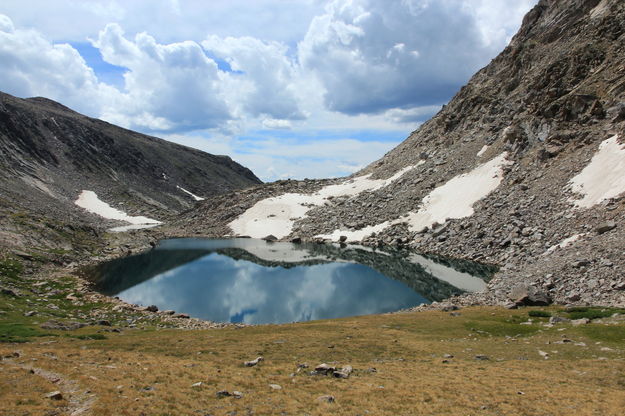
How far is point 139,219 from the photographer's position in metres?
164

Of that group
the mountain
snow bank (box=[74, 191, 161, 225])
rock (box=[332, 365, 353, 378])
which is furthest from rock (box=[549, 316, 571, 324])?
snow bank (box=[74, 191, 161, 225])

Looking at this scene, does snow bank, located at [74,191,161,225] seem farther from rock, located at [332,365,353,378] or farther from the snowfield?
rock, located at [332,365,353,378]

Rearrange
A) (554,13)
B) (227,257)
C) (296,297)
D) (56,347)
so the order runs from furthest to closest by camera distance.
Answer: (554,13) → (227,257) → (296,297) → (56,347)

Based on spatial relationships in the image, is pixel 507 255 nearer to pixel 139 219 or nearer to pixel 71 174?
pixel 139 219

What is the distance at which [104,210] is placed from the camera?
161875 millimetres

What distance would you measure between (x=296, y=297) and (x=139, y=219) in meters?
123

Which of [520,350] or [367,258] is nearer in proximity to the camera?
[520,350]

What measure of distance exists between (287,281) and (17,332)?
45.9 metres

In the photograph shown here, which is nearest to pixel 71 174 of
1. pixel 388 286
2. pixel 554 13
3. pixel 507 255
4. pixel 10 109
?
pixel 10 109

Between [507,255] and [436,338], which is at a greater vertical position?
[507,255]

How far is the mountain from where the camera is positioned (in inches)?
2112

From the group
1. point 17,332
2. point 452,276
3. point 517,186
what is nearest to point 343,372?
point 17,332

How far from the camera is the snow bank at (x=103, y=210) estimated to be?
518 feet

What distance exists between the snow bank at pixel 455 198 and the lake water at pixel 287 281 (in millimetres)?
9905
